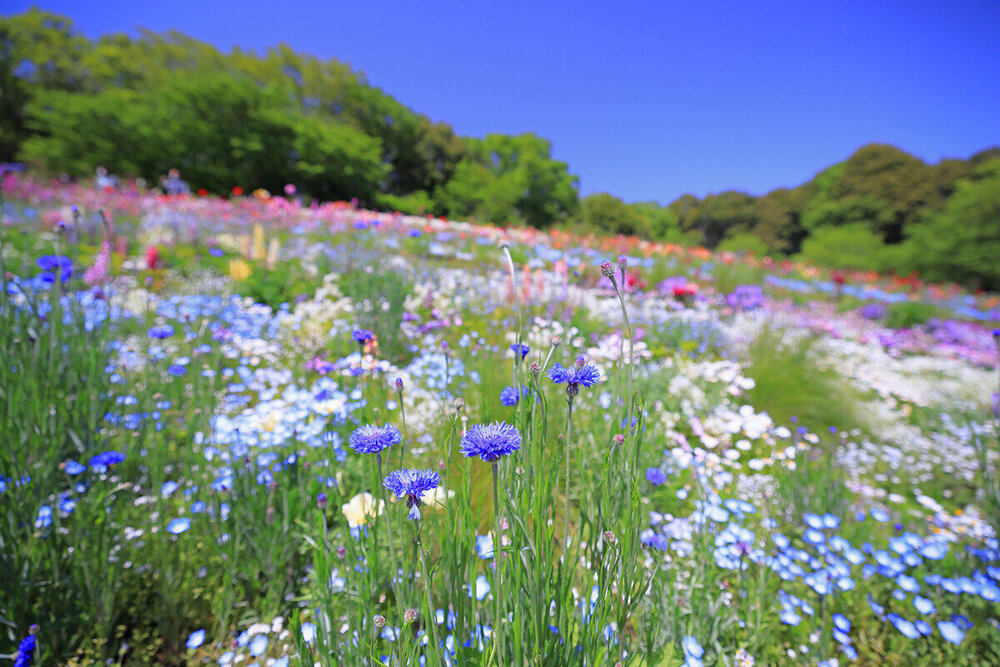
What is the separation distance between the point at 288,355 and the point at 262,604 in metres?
1.99

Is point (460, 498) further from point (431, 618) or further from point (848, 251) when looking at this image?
point (848, 251)

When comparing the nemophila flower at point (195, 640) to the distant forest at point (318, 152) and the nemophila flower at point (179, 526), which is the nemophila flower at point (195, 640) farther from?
the distant forest at point (318, 152)

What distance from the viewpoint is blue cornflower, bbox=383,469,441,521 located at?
0.70 metres

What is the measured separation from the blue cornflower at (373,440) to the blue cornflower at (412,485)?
0.06m

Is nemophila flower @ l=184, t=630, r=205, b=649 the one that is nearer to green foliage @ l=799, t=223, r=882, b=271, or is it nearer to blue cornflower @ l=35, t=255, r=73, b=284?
blue cornflower @ l=35, t=255, r=73, b=284

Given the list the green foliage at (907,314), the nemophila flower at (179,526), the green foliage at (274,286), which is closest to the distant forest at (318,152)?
the green foliage at (907,314)

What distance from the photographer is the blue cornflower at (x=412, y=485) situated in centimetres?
70

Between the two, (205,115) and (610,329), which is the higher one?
(205,115)

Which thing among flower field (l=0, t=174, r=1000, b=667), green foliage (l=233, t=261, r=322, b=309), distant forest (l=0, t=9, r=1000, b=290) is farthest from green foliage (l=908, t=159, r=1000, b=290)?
green foliage (l=233, t=261, r=322, b=309)

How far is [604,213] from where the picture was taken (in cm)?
3272

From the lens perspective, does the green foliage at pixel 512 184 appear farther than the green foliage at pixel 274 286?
Yes

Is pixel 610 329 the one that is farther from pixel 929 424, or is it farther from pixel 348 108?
pixel 348 108

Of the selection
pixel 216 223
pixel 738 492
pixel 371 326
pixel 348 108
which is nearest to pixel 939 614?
pixel 738 492

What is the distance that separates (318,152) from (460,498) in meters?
25.2
